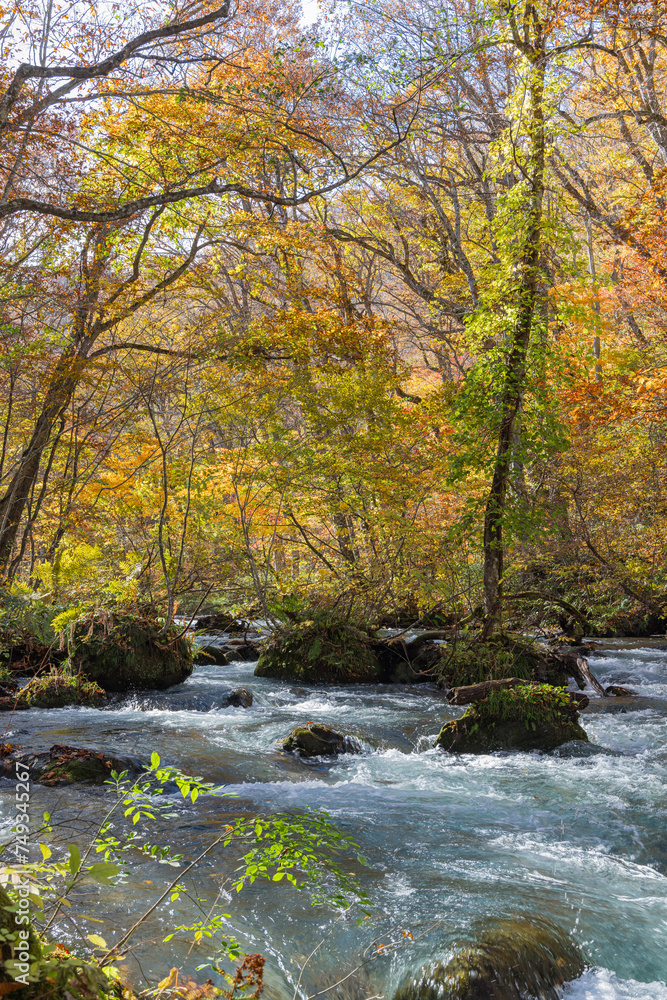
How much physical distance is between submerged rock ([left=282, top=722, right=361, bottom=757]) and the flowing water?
145mm

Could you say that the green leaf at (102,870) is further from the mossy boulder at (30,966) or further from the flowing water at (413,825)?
the flowing water at (413,825)

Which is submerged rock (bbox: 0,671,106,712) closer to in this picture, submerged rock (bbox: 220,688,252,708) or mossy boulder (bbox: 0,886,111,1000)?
submerged rock (bbox: 220,688,252,708)

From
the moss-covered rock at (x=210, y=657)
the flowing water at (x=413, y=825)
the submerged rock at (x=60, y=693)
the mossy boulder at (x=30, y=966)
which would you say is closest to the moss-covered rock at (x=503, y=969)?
the flowing water at (x=413, y=825)

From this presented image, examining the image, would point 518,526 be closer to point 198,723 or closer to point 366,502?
point 366,502

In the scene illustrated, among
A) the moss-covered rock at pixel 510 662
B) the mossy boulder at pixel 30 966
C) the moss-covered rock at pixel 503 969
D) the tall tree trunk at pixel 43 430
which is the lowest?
the moss-covered rock at pixel 503 969

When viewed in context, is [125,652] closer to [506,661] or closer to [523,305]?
[506,661]

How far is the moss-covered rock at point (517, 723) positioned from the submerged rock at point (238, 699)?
3.05 meters

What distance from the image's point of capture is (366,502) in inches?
437

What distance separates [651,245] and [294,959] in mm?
11921

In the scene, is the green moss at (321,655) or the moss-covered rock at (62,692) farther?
the green moss at (321,655)

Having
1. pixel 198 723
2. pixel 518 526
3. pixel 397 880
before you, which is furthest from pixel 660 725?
pixel 198 723

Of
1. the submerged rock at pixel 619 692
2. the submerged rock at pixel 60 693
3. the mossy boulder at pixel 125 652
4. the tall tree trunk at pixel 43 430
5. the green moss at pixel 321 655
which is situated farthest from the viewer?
the green moss at pixel 321 655

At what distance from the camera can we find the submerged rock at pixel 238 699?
29.0ft

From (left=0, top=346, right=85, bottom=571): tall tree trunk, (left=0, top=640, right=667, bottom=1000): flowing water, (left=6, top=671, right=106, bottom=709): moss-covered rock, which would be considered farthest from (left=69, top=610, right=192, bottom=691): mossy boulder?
(left=0, top=346, right=85, bottom=571): tall tree trunk
